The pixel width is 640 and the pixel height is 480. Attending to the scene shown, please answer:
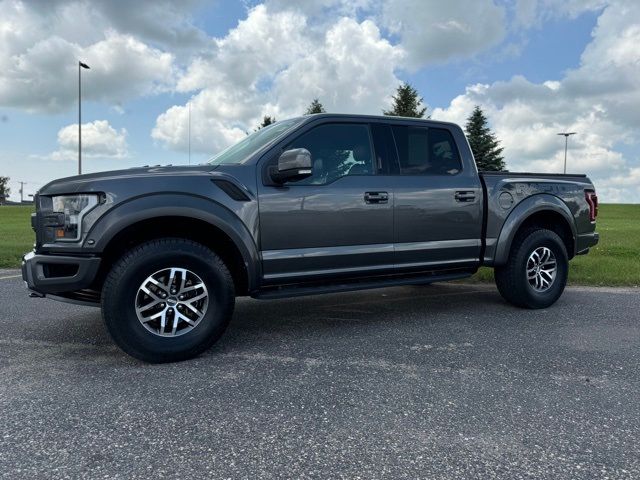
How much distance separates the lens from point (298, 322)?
4.56 m

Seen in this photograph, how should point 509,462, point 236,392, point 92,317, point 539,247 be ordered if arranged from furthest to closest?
point 539,247 → point 92,317 → point 236,392 → point 509,462

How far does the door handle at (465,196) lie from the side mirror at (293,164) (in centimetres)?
169

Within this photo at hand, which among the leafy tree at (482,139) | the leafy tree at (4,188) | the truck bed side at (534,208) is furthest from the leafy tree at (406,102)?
the leafy tree at (4,188)

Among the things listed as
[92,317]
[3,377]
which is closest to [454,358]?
[3,377]

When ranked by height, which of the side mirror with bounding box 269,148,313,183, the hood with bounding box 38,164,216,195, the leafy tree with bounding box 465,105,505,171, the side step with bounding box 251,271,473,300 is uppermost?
the leafy tree with bounding box 465,105,505,171

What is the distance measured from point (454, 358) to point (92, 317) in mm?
3513

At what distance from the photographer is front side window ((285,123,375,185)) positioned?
402 centimetres

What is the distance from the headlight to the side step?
1.37 meters

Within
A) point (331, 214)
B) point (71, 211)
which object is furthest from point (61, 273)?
point (331, 214)

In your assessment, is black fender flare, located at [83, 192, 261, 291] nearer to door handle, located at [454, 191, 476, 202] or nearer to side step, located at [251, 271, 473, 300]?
side step, located at [251, 271, 473, 300]

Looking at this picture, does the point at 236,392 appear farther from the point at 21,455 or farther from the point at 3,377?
the point at 3,377

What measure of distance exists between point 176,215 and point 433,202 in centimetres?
236

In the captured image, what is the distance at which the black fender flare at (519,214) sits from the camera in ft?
15.9

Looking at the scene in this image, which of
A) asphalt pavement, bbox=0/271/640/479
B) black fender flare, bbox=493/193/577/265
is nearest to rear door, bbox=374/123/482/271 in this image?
black fender flare, bbox=493/193/577/265
